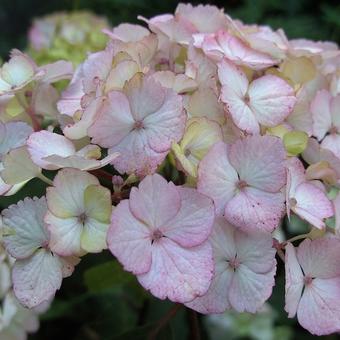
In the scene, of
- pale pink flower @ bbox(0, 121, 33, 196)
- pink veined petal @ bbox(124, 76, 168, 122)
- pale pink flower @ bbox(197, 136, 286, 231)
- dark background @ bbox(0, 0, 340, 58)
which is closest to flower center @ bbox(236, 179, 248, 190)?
pale pink flower @ bbox(197, 136, 286, 231)

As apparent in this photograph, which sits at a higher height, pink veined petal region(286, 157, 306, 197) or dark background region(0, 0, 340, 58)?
pink veined petal region(286, 157, 306, 197)

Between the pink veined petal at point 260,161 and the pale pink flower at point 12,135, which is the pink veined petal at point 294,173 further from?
the pale pink flower at point 12,135

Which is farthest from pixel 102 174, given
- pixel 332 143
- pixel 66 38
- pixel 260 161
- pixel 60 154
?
pixel 66 38

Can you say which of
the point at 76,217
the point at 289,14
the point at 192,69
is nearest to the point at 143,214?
the point at 76,217

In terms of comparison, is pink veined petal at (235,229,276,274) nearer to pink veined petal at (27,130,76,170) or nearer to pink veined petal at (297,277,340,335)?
pink veined petal at (297,277,340,335)

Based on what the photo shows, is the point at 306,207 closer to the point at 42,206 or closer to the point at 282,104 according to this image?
the point at 282,104

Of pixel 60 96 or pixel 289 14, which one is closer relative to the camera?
pixel 60 96

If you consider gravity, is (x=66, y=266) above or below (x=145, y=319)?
above
